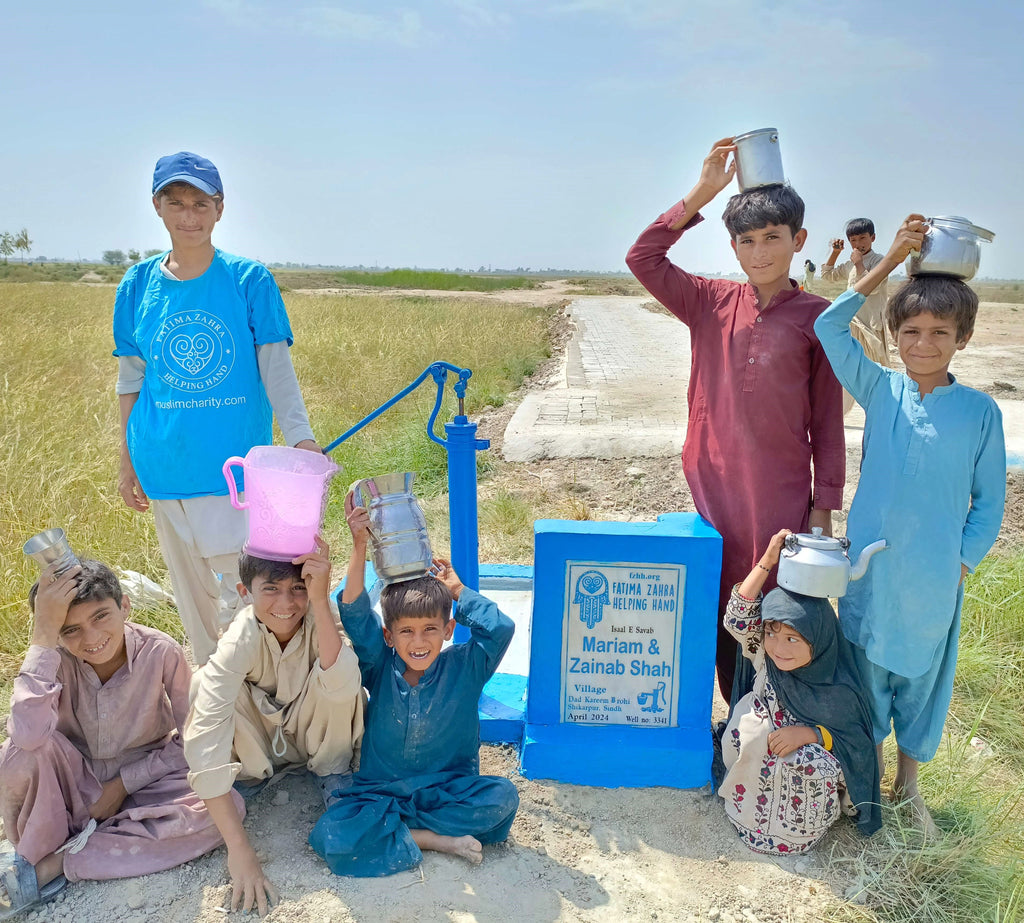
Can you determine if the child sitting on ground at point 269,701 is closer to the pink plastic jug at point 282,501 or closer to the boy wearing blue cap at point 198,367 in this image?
the pink plastic jug at point 282,501

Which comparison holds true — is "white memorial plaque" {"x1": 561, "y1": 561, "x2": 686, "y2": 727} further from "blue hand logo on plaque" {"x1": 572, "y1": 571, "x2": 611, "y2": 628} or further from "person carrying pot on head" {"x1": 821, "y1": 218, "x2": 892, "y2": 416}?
"person carrying pot on head" {"x1": 821, "y1": 218, "x2": 892, "y2": 416}

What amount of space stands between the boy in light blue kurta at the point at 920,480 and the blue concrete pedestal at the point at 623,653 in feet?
1.76

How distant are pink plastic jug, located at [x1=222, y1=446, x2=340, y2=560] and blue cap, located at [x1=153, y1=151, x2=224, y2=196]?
2.92ft

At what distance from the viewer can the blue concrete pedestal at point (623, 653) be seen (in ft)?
8.86

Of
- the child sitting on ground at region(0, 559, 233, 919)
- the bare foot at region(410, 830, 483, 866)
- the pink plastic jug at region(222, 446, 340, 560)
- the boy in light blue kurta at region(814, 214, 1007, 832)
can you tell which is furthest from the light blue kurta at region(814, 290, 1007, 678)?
the child sitting on ground at region(0, 559, 233, 919)

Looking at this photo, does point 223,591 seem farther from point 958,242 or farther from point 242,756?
point 958,242

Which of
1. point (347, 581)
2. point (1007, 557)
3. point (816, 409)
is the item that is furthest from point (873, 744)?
point (1007, 557)

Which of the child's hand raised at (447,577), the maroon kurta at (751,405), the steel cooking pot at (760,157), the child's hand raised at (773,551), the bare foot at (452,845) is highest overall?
the steel cooking pot at (760,157)

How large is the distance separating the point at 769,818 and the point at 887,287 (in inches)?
235

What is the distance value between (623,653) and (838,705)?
27.5 inches

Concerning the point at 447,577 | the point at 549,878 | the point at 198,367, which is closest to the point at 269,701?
the point at 447,577

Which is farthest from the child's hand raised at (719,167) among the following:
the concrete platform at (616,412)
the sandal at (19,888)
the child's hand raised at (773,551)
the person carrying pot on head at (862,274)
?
the person carrying pot on head at (862,274)

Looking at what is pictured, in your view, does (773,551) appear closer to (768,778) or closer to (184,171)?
(768,778)

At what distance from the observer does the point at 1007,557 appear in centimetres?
462
